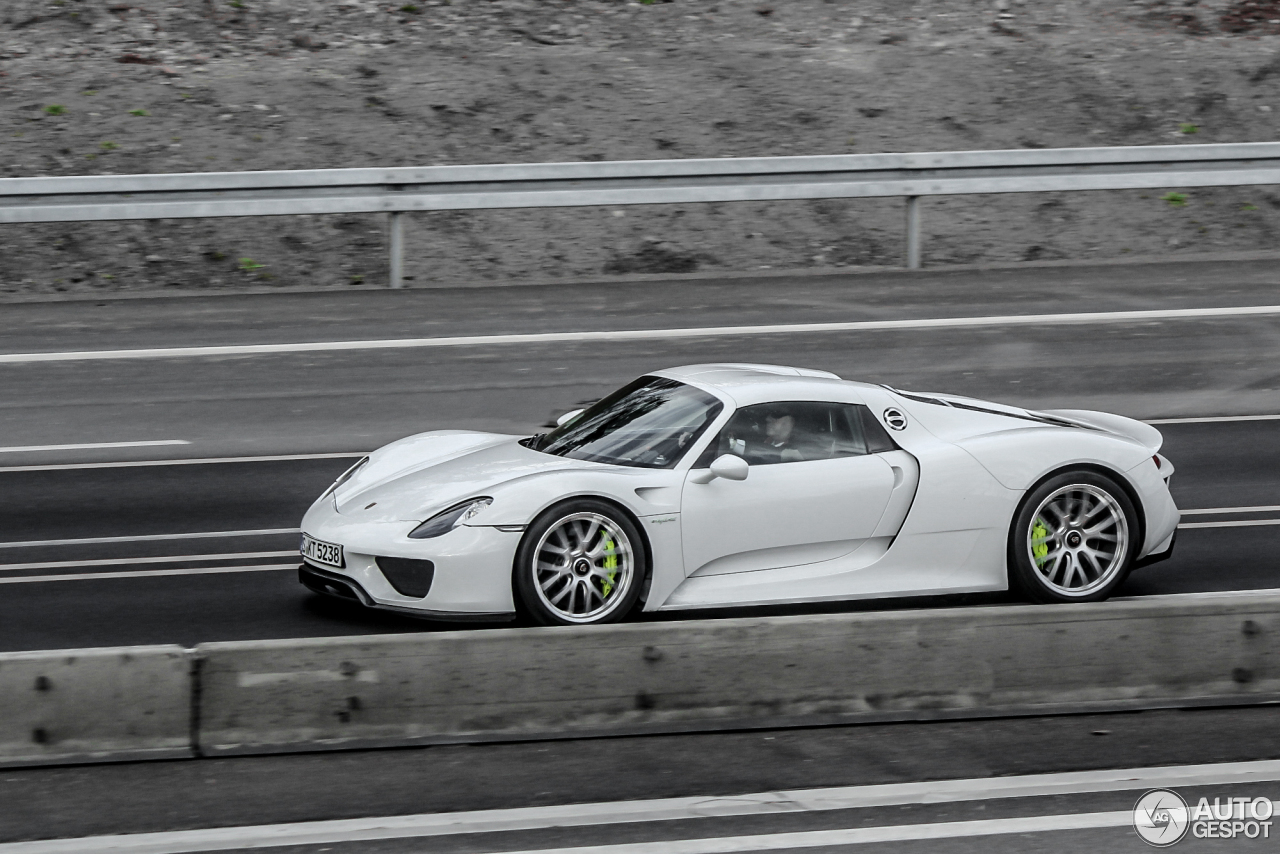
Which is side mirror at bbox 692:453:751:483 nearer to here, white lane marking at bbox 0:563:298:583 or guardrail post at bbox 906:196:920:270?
white lane marking at bbox 0:563:298:583

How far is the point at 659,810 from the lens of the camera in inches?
213

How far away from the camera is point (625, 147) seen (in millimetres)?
17406

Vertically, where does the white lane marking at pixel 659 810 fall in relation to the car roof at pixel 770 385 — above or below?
below

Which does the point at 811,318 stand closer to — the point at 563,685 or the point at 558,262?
the point at 558,262

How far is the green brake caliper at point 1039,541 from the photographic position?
7.66m

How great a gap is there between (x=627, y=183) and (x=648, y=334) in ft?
7.52

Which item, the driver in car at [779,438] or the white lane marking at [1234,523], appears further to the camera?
the white lane marking at [1234,523]

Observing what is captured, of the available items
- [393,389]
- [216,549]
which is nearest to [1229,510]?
[216,549]

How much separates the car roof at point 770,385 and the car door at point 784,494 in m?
0.05

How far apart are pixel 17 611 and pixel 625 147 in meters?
10.7

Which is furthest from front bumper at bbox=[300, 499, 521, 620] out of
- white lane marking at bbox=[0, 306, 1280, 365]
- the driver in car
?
white lane marking at bbox=[0, 306, 1280, 365]

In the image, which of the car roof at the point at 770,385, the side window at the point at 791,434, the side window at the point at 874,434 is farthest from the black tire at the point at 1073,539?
the car roof at the point at 770,385

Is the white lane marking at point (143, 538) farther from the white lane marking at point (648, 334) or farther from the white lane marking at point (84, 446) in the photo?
the white lane marking at point (648, 334)

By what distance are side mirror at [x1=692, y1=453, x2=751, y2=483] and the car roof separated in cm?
47
